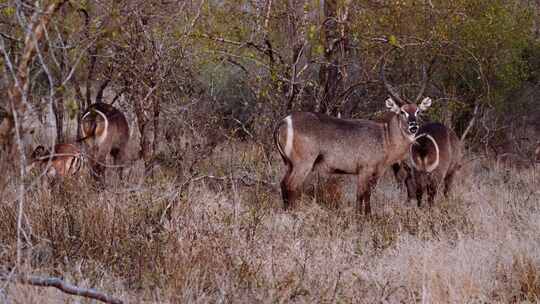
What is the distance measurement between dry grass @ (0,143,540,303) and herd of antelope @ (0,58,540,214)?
2.51 ft

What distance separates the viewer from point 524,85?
13094 mm

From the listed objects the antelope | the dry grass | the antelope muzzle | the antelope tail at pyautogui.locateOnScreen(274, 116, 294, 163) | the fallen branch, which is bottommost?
the antelope

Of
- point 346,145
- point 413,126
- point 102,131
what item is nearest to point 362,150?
point 346,145

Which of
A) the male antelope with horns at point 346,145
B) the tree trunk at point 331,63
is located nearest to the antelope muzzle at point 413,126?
the male antelope with horns at point 346,145

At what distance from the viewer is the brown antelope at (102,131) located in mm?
9328

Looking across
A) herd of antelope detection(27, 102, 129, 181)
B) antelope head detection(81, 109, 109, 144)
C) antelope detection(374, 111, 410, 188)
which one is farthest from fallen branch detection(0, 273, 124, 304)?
antelope detection(374, 111, 410, 188)

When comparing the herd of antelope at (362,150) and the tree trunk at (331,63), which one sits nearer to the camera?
the herd of antelope at (362,150)

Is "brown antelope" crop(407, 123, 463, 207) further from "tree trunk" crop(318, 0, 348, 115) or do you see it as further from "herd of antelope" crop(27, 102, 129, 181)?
"herd of antelope" crop(27, 102, 129, 181)

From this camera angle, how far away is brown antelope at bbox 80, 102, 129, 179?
9.33 m

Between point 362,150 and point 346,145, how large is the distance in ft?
0.70

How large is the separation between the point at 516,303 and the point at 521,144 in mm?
8621

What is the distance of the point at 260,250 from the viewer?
5484 millimetres

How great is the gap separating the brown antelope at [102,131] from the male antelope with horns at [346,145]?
2.39 m

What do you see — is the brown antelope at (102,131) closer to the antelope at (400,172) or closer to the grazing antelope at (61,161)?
the grazing antelope at (61,161)
